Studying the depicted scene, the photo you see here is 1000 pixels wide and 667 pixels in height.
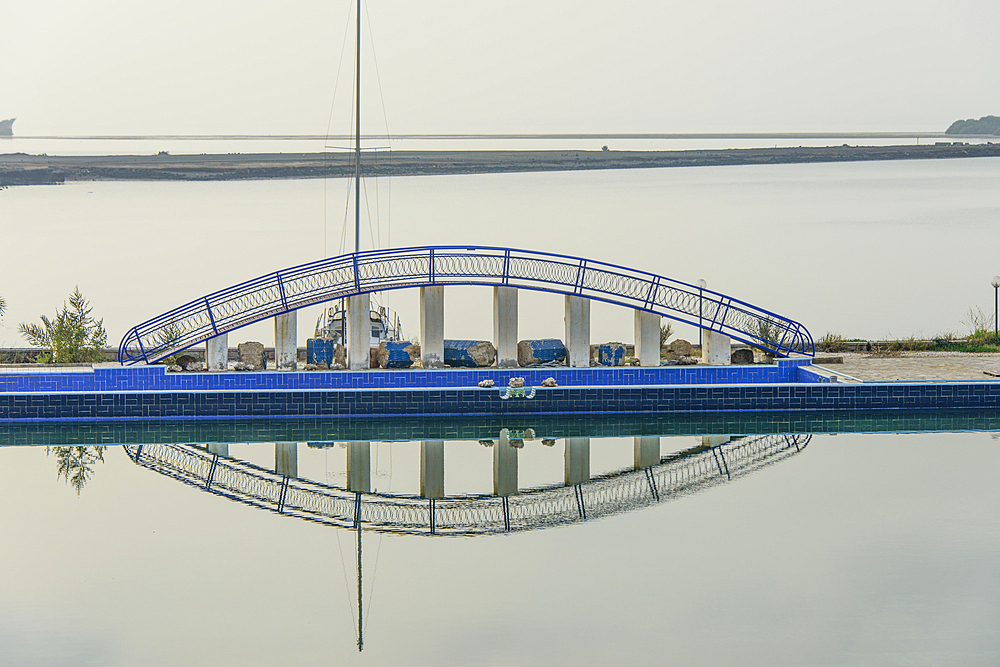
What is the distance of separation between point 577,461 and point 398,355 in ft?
14.2

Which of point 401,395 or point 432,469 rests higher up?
point 401,395

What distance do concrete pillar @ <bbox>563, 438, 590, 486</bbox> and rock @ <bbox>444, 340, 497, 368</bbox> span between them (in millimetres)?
2676

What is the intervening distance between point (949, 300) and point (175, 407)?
27.7 meters

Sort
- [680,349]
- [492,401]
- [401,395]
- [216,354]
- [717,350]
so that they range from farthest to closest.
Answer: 1. [680,349]
2. [717,350]
3. [216,354]
4. [492,401]
5. [401,395]

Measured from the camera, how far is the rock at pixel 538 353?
22.2 metres

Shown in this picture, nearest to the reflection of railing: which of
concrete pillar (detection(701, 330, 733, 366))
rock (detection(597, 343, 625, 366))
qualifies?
concrete pillar (detection(701, 330, 733, 366))

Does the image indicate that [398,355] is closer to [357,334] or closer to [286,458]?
[357,334]

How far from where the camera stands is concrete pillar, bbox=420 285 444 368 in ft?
71.6

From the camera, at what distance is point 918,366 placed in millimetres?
23328

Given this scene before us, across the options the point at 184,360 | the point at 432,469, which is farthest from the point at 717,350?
the point at 184,360

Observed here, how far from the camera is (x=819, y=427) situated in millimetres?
20562

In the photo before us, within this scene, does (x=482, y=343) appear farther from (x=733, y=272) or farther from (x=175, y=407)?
(x=733, y=272)

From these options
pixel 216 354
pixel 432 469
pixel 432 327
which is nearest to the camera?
pixel 432 469

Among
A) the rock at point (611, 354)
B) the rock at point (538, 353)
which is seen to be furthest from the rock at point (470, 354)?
the rock at point (611, 354)
